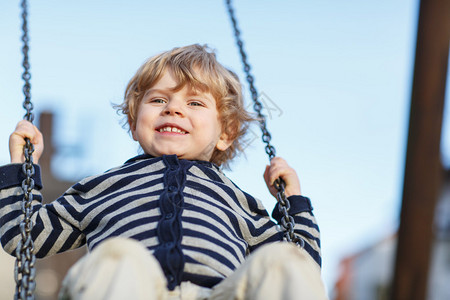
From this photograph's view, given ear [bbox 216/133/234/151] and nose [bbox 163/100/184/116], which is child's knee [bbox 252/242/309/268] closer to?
nose [bbox 163/100/184/116]

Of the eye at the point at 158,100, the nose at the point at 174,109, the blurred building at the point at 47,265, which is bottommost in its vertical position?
the blurred building at the point at 47,265

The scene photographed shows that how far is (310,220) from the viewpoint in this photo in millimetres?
2488

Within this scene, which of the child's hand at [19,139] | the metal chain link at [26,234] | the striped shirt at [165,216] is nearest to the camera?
the metal chain link at [26,234]

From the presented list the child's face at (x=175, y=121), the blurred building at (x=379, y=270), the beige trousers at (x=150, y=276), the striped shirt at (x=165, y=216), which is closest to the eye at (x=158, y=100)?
the child's face at (x=175, y=121)

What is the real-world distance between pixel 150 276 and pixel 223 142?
125 centimetres

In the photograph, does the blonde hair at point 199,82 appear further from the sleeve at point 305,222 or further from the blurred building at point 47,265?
the blurred building at point 47,265

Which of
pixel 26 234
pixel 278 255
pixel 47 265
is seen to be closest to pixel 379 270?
pixel 47 265

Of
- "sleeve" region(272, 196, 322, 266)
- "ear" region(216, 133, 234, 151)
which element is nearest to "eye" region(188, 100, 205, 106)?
"ear" region(216, 133, 234, 151)

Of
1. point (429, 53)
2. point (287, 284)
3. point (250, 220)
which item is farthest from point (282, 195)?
point (429, 53)

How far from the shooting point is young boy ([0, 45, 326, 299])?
1.59m

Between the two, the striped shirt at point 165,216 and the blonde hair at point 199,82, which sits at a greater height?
the blonde hair at point 199,82

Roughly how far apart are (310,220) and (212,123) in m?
0.48

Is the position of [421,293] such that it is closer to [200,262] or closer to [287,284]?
[200,262]

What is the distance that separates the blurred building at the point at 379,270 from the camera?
20.8 meters
